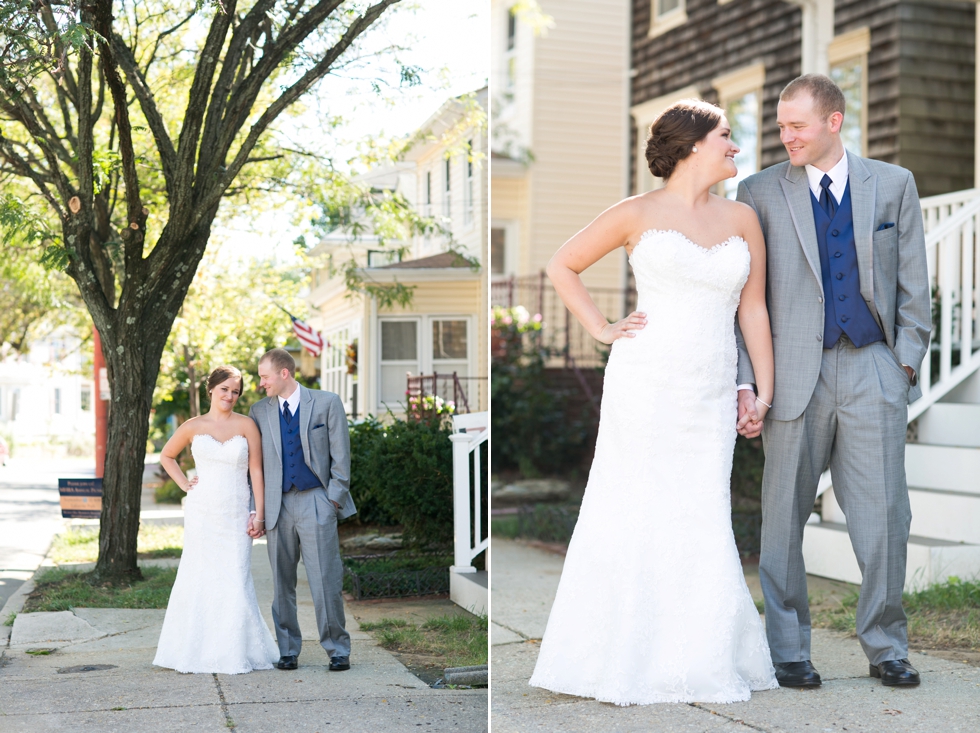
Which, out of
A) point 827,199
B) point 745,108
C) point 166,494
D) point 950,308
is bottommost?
point 166,494

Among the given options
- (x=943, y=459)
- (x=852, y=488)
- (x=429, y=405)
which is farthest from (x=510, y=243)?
(x=852, y=488)

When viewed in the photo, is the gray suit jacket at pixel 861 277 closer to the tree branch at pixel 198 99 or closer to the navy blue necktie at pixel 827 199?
the navy blue necktie at pixel 827 199

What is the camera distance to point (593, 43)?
65.6 ft

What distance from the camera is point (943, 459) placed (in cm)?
687

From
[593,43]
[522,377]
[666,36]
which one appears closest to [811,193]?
[522,377]

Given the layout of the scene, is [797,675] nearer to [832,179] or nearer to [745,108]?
[832,179]

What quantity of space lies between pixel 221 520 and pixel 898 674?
123 inches

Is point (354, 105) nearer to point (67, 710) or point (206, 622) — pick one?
point (206, 622)

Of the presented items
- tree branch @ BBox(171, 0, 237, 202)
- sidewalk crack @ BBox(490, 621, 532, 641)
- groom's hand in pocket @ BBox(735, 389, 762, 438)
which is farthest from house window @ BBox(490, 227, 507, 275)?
groom's hand in pocket @ BBox(735, 389, 762, 438)

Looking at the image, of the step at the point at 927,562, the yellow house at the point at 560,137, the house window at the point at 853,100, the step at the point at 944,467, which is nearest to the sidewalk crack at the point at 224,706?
the step at the point at 927,562

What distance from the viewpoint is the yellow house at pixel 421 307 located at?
6219 mm

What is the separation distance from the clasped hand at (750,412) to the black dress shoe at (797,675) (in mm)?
878

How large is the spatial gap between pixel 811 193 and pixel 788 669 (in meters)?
1.81

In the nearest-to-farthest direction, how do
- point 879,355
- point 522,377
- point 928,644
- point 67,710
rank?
point 879,355 → point 67,710 → point 928,644 → point 522,377
